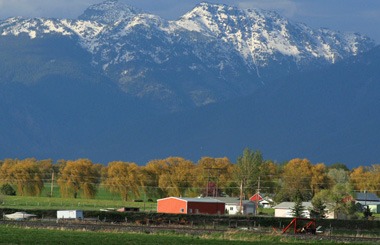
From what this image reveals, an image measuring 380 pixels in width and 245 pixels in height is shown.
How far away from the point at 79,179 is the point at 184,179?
16655 millimetres

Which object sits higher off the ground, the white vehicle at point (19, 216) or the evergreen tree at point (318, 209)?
the evergreen tree at point (318, 209)

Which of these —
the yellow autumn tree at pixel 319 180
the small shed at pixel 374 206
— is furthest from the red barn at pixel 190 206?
the small shed at pixel 374 206

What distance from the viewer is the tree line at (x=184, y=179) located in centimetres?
15950

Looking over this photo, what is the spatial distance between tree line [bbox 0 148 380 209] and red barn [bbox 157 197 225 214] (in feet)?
93.4

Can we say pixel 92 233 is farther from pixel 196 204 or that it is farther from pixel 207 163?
pixel 207 163

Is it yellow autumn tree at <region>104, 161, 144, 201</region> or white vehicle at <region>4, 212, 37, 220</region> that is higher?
yellow autumn tree at <region>104, 161, 144, 201</region>

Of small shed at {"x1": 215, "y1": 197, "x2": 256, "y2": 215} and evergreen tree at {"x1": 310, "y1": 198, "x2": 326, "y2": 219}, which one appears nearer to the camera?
evergreen tree at {"x1": 310, "y1": 198, "x2": 326, "y2": 219}

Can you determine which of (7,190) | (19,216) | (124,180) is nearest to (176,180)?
(124,180)

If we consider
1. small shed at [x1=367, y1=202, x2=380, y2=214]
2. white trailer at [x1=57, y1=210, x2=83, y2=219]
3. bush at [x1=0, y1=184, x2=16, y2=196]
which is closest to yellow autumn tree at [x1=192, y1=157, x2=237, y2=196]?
small shed at [x1=367, y1=202, x2=380, y2=214]

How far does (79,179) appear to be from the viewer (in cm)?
16725

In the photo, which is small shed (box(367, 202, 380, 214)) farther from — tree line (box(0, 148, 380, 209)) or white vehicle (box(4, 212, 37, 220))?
white vehicle (box(4, 212, 37, 220))

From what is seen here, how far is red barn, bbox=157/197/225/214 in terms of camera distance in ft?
396

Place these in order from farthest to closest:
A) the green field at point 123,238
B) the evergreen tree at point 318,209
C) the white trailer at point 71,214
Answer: the evergreen tree at point 318,209, the white trailer at point 71,214, the green field at point 123,238

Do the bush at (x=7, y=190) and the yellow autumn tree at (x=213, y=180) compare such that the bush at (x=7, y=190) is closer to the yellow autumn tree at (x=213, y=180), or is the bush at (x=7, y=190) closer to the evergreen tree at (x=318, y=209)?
the yellow autumn tree at (x=213, y=180)
